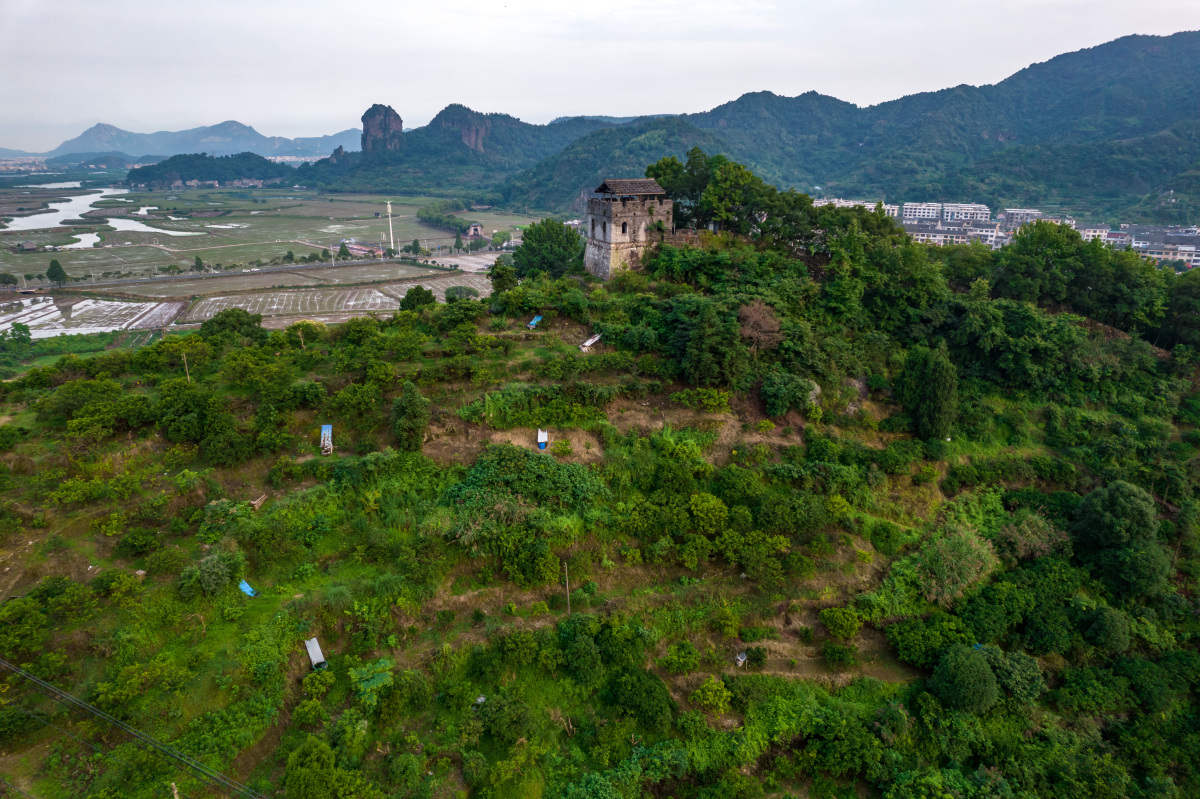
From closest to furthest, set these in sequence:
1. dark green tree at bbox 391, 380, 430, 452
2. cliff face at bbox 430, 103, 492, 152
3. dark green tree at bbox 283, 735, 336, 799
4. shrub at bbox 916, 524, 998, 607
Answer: dark green tree at bbox 283, 735, 336, 799
shrub at bbox 916, 524, 998, 607
dark green tree at bbox 391, 380, 430, 452
cliff face at bbox 430, 103, 492, 152

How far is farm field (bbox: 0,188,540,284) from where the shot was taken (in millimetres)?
63781

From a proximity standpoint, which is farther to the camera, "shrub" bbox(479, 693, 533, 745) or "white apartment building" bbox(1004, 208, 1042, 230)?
"white apartment building" bbox(1004, 208, 1042, 230)

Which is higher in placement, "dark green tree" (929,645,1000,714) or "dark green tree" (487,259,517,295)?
"dark green tree" (487,259,517,295)

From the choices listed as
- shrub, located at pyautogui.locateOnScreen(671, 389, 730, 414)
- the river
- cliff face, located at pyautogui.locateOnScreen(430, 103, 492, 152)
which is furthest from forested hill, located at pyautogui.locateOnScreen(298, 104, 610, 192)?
shrub, located at pyautogui.locateOnScreen(671, 389, 730, 414)

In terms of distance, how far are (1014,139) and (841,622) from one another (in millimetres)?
170361

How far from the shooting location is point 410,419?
709 inches

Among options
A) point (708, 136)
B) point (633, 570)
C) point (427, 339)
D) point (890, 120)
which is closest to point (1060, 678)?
A: point (633, 570)

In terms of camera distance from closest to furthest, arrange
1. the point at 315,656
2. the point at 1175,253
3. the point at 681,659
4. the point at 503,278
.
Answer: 1. the point at 315,656
2. the point at 681,659
3. the point at 503,278
4. the point at 1175,253

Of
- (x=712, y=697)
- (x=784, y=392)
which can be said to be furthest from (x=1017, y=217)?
(x=712, y=697)

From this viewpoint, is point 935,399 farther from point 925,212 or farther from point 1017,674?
point 925,212

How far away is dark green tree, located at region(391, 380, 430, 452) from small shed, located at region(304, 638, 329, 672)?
243 inches

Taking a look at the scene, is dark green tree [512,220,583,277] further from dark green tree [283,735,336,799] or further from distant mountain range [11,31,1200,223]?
distant mountain range [11,31,1200,223]

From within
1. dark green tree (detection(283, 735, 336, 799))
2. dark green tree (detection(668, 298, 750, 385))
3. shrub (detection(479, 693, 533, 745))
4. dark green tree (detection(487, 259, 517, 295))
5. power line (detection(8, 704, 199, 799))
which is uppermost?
dark green tree (detection(487, 259, 517, 295))

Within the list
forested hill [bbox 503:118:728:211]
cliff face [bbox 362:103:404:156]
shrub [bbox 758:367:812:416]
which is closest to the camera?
shrub [bbox 758:367:812:416]
